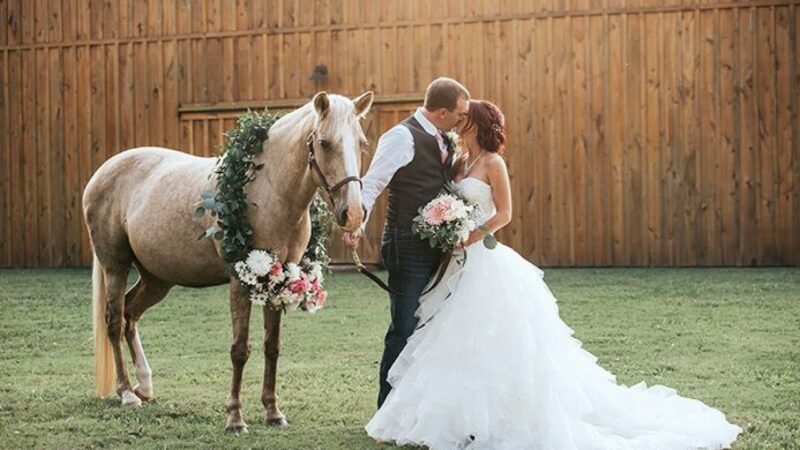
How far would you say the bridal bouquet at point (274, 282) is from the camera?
5.19 metres

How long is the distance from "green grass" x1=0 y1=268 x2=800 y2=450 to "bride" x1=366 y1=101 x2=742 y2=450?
296mm

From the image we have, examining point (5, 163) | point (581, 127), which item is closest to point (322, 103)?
point (581, 127)

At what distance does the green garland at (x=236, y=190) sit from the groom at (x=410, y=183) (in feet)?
1.84

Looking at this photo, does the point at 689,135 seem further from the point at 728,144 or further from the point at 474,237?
the point at 474,237

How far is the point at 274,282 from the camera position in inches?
205

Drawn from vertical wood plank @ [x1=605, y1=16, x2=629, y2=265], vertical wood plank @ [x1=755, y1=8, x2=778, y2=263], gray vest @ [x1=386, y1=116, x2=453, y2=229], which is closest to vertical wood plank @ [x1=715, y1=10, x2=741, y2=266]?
vertical wood plank @ [x1=755, y1=8, x2=778, y2=263]

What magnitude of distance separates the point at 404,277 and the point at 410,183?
437mm

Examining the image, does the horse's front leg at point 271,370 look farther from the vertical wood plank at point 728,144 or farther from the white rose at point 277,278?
the vertical wood plank at point 728,144

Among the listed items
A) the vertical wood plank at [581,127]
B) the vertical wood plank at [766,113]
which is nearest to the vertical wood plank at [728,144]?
the vertical wood plank at [766,113]

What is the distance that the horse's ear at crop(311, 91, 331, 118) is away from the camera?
192 inches

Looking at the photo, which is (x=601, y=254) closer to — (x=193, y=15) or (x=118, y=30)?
(x=193, y=15)

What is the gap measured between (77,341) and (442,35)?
24.2 ft

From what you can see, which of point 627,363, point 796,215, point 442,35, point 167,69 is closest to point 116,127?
point 167,69

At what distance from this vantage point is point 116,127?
16031 millimetres
